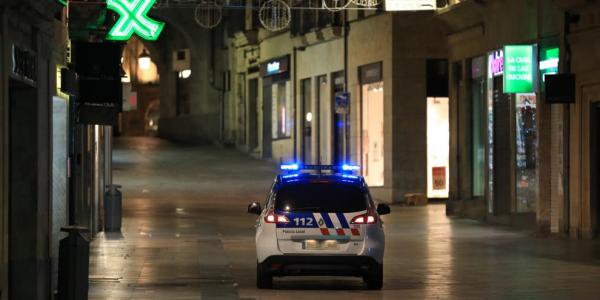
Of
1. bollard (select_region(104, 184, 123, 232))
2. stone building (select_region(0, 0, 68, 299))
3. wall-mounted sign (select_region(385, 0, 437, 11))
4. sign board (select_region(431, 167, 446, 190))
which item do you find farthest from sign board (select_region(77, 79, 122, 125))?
sign board (select_region(431, 167, 446, 190))

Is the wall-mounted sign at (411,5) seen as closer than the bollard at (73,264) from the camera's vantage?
No

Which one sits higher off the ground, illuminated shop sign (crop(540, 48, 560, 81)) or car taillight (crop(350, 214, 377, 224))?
illuminated shop sign (crop(540, 48, 560, 81))

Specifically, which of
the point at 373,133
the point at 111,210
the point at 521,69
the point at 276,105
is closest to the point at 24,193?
the point at 111,210

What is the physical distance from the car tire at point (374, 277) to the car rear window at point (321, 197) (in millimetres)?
804

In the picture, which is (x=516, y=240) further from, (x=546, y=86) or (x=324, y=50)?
(x=324, y=50)

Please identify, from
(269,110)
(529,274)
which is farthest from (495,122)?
(269,110)

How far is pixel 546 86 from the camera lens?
25.6 m

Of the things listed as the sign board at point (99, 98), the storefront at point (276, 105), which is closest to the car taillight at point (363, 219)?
the sign board at point (99, 98)

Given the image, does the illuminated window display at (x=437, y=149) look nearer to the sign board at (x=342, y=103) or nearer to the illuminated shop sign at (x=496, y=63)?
the sign board at (x=342, y=103)

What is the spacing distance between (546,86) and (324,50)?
2176cm

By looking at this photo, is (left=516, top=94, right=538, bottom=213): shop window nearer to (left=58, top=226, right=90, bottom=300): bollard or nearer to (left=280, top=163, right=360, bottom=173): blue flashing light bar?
(left=280, top=163, right=360, bottom=173): blue flashing light bar

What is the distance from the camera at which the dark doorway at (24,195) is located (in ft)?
46.7

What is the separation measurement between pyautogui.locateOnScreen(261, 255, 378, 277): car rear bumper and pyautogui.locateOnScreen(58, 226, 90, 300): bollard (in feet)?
14.3

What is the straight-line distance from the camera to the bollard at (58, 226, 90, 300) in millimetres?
12977
